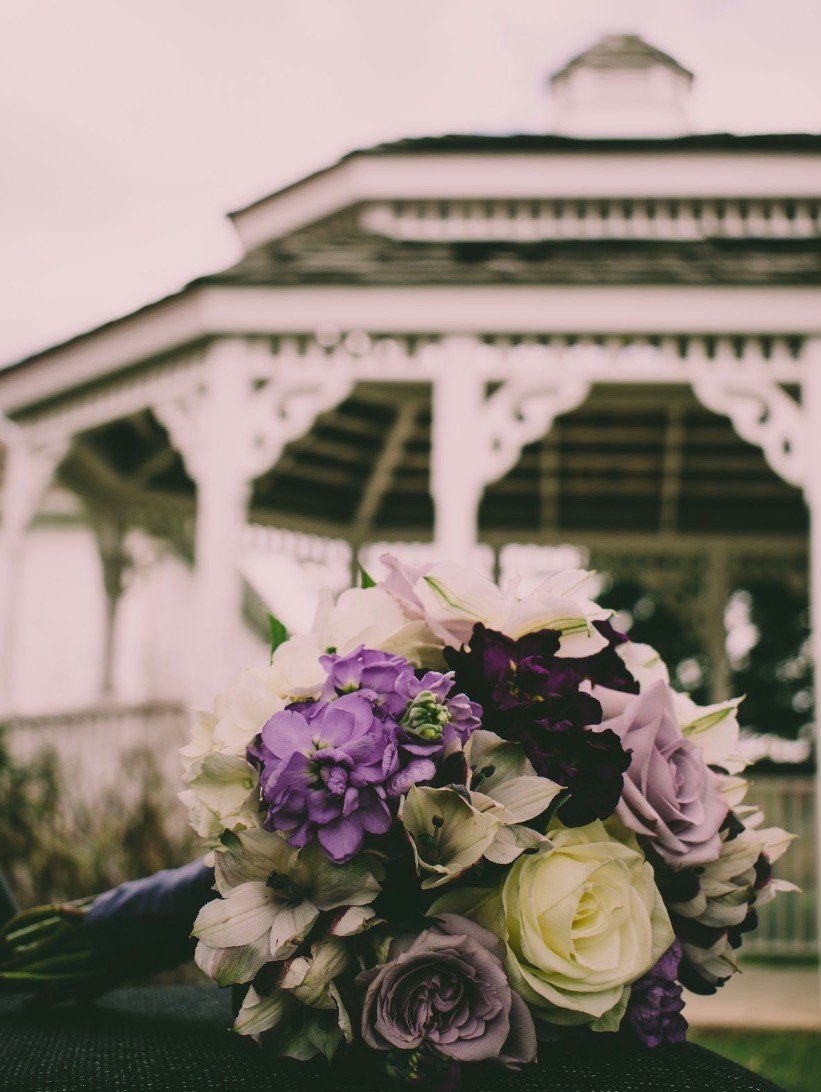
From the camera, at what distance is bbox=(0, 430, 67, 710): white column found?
8.56 meters

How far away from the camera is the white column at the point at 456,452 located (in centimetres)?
659

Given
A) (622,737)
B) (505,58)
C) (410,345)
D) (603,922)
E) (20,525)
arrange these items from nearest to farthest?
(603,922) < (622,737) < (410,345) < (20,525) < (505,58)

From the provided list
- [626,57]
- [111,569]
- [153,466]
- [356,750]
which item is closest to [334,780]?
[356,750]

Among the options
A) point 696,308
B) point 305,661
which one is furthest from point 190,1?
point 305,661

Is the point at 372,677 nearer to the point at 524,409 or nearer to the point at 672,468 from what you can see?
the point at 524,409

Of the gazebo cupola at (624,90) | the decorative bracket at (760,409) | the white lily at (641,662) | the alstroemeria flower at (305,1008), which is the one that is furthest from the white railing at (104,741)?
the gazebo cupola at (624,90)

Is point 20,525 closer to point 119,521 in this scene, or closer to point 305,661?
point 119,521

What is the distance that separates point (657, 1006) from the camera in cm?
130

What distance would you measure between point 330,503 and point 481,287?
484 cm

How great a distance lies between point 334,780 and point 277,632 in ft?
1.39

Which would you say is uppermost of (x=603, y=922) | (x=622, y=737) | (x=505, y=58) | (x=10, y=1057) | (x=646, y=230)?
(x=505, y=58)

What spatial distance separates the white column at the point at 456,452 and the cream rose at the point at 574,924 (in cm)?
521

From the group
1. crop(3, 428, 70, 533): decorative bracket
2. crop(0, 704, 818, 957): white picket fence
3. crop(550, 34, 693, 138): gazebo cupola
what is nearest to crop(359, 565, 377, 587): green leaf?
crop(0, 704, 818, 957): white picket fence

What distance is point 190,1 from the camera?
30.0ft
